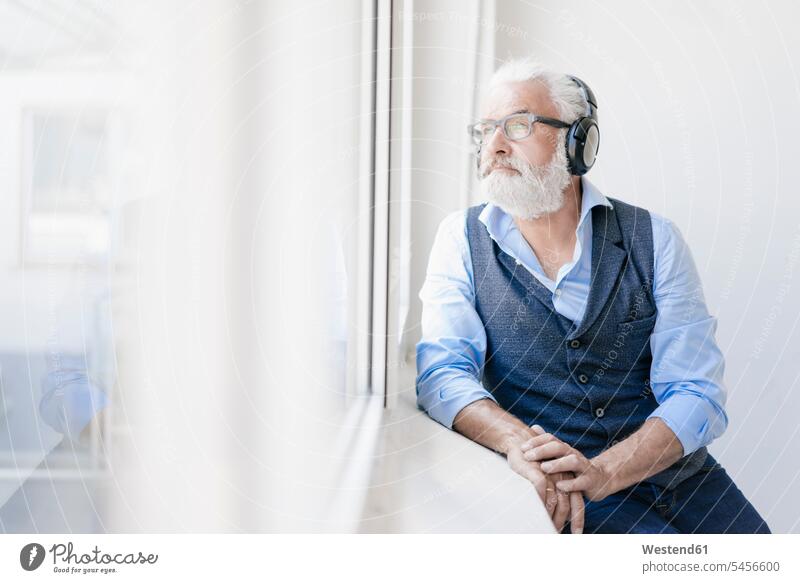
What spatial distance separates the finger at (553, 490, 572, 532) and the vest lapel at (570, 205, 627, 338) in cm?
18

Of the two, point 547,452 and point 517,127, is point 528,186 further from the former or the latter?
point 547,452

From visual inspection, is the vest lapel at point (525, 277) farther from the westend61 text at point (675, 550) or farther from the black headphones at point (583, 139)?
the westend61 text at point (675, 550)

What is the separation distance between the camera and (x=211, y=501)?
0.36 meters

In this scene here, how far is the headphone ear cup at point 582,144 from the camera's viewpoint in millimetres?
729

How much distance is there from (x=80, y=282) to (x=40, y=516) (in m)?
0.12

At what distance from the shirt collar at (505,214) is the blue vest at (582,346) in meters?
0.01

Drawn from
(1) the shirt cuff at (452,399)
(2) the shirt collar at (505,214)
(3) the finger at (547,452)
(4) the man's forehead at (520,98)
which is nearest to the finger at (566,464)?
(3) the finger at (547,452)

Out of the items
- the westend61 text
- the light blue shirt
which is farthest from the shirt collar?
the westend61 text

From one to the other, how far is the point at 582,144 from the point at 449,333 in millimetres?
259

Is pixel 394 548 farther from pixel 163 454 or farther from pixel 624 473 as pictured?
pixel 624 473

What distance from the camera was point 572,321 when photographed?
713 millimetres

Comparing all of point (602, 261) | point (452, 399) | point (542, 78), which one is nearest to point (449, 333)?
point (452, 399)

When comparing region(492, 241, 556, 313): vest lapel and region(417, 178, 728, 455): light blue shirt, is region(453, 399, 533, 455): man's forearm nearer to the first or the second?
region(417, 178, 728, 455): light blue shirt

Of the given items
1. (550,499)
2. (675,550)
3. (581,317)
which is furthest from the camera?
(581,317)
